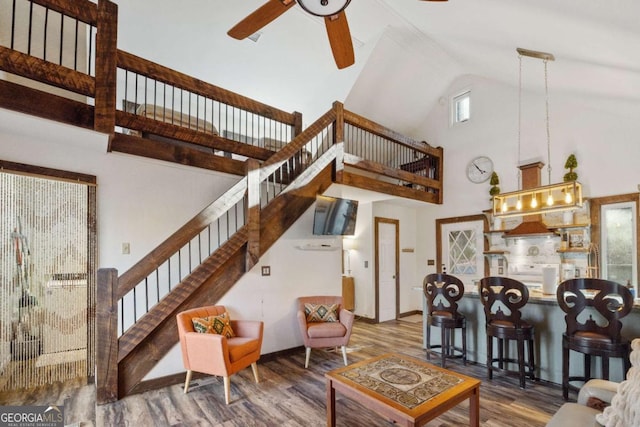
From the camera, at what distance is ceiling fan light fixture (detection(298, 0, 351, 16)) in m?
2.21

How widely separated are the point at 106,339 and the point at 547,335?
4533mm

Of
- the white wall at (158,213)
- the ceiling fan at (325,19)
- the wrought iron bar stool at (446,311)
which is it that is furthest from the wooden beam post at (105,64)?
the wrought iron bar stool at (446,311)

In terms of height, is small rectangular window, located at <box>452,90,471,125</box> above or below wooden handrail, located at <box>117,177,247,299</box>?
above

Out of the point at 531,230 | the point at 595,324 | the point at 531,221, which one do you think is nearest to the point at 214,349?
the point at 595,324

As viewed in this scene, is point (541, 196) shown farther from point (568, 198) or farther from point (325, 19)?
point (325, 19)

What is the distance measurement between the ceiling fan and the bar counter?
324 cm

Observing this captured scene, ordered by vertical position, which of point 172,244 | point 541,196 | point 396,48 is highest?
point 396,48

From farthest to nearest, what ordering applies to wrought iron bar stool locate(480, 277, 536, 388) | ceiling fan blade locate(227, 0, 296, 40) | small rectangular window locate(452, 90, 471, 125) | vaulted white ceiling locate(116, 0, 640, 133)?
small rectangular window locate(452, 90, 471, 125) < wrought iron bar stool locate(480, 277, 536, 388) < vaulted white ceiling locate(116, 0, 640, 133) < ceiling fan blade locate(227, 0, 296, 40)

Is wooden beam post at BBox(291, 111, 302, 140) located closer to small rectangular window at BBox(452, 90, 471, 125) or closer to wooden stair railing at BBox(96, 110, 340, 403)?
wooden stair railing at BBox(96, 110, 340, 403)

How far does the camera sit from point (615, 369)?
3.09 m

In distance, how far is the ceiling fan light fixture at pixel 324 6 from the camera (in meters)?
2.21

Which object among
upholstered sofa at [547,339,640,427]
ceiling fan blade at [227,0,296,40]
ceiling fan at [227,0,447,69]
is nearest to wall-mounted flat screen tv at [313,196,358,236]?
ceiling fan at [227,0,447,69]

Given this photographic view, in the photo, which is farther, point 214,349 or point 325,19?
point 214,349

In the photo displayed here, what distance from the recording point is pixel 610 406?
1528 mm
